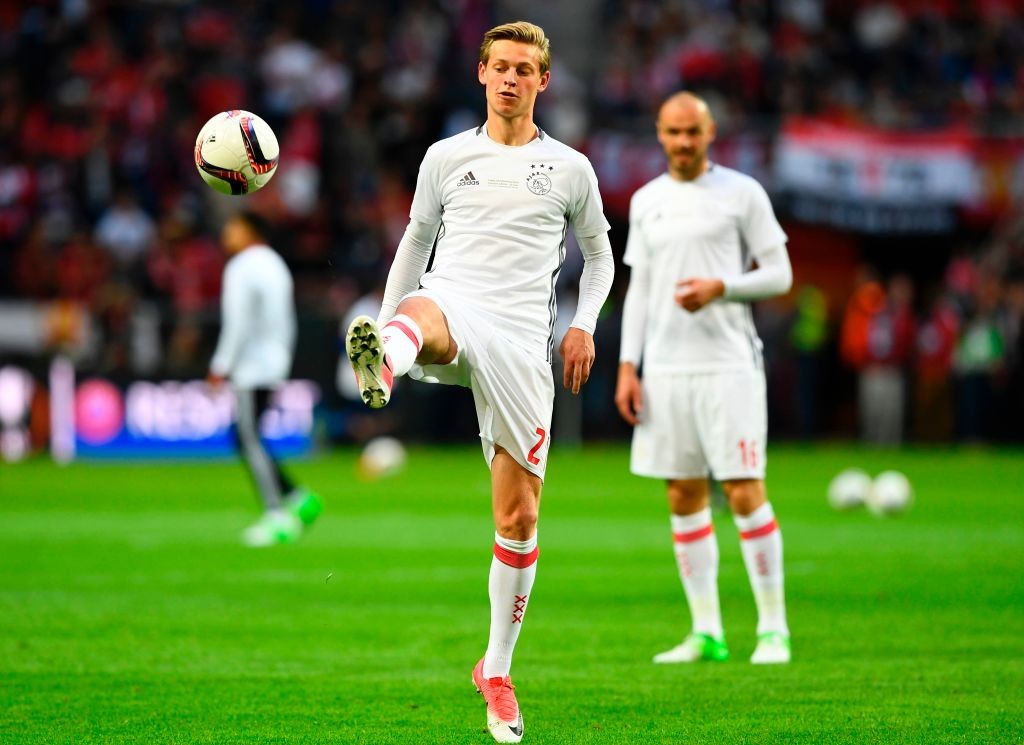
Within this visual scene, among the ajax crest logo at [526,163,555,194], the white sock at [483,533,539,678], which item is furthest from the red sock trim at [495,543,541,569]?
the ajax crest logo at [526,163,555,194]

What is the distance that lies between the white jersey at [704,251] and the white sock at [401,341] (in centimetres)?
258

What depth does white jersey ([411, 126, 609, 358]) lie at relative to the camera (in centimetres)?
631

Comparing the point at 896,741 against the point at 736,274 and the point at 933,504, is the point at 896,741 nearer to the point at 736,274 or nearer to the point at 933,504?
the point at 736,274

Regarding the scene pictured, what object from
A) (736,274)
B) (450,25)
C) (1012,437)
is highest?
(450,25)

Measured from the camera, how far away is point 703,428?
320 inches

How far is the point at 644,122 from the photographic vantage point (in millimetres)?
25859

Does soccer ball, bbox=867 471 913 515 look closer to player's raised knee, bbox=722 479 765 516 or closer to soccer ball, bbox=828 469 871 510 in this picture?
soccer ball, bbox=828 469 871 510

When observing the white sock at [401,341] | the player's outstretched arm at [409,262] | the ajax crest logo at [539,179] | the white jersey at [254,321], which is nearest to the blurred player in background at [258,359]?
the white jersey at [254,321]

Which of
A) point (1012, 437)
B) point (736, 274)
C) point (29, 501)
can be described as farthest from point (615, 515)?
point (1012, 437)

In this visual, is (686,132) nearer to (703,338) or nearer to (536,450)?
(703,338)

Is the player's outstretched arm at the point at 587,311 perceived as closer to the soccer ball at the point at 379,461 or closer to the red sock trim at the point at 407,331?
the red sock trim at the point at 407,331

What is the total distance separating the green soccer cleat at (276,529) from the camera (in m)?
13.0

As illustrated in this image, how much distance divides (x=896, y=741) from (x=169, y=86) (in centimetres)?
2175

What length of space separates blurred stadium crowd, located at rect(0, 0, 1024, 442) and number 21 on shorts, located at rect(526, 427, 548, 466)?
1645cm
